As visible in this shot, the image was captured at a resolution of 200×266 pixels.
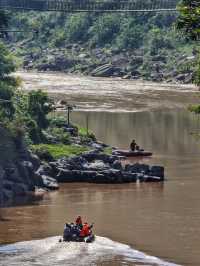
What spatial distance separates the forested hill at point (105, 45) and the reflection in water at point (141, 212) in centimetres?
6995

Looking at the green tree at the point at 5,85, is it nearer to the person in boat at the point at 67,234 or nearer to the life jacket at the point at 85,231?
the life jacket at the point at 85,231

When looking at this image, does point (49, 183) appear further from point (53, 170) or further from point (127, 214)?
point (127, 214)

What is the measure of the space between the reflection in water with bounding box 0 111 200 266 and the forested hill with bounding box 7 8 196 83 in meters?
70.0

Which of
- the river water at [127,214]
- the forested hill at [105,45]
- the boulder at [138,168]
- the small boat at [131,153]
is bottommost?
the river water at [127,214]

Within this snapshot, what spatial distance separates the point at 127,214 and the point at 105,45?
117 meters

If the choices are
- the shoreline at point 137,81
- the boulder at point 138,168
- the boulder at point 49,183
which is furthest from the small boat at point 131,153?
the shoreline at point 137,81

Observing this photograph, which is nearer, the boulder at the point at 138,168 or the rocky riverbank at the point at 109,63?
the boulder at the point at 138,168

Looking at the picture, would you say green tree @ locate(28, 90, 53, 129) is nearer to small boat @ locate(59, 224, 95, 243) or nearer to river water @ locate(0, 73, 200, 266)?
river water @ locate(0, 73, 200, 266)

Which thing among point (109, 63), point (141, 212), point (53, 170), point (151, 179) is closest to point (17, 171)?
point (53, 170)

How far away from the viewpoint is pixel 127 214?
46.1 m

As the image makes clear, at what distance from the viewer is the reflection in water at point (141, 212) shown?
40594mm

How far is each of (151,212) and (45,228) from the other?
221 inches

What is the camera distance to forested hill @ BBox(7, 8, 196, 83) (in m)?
140

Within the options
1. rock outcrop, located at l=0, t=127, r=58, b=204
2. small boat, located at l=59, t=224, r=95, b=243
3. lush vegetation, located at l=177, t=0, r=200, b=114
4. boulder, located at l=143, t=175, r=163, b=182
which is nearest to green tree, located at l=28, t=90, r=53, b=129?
boulder, located at l=143, t=175, r=163, b=182
